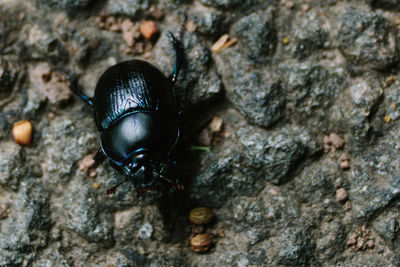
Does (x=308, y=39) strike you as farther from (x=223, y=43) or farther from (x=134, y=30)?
(x=134, y=30)

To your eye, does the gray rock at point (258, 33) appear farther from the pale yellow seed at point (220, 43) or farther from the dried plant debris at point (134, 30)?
the dried plant debris at point (134, 30)

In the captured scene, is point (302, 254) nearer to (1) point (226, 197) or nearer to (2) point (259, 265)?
(2) point (259, 265)

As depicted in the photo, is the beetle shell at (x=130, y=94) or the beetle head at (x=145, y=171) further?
the beetle shell at (x=130, y=94)

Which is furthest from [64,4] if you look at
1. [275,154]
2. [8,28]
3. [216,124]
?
[275,154]

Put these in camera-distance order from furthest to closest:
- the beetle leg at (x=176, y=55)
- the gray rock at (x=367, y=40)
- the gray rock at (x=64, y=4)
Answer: the gray rock at (x=64, y=4)
the beetle leg at (x=176, y=55)
the gray rock at (x=367, y=40)

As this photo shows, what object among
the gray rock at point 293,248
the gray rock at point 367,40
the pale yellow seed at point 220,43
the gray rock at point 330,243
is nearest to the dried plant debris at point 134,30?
the pale yellow seed at point 220,43

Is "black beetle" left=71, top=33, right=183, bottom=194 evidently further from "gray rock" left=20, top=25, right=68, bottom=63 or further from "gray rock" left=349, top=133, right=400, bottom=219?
"gray rock" left=349, top=133, right=400, bottom=219
